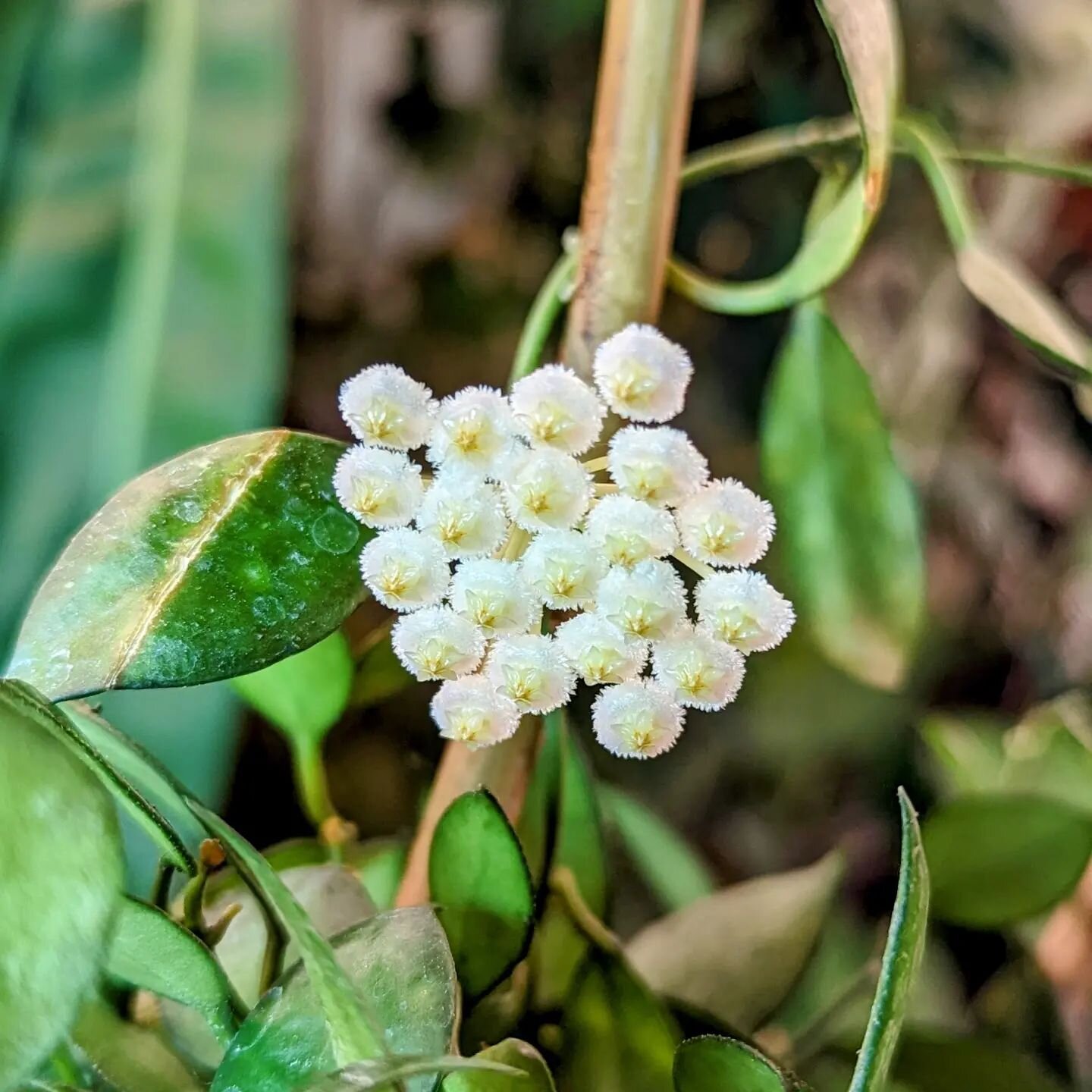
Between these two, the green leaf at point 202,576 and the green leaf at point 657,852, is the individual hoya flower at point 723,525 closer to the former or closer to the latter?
the green leaf at point 202,576

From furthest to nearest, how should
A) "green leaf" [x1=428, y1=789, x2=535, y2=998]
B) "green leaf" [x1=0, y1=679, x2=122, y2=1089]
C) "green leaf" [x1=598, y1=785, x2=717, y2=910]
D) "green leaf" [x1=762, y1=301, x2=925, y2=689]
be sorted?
"green leaf" [x1=598, y1=785, x2=717, y2=910] → "green leaf" [x1=762, y1=301, x2=925, y2=689] → "green leaf" [x1=428, y1=789, x2=535, y2=998] → "green leaf" [x1=0, y1=679, x2=122, y2=1089]

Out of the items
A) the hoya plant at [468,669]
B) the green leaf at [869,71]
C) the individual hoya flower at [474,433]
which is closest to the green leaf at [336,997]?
the hoya plant at [468,669]

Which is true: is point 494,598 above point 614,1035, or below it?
above

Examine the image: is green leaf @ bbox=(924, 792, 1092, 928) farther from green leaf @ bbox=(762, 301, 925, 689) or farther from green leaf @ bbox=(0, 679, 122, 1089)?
green leaf @ bbox=(0, 679, 122, 1089)

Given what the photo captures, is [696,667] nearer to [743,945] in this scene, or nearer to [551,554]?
[551,554]

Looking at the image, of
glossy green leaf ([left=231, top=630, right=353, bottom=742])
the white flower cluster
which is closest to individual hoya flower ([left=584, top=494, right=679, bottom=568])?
the white flower cluster

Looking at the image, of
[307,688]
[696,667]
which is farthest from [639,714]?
[307,688]

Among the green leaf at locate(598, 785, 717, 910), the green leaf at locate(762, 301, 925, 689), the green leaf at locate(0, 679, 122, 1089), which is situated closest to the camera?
the green leaf at locate(0, 679, 122, 1089)
